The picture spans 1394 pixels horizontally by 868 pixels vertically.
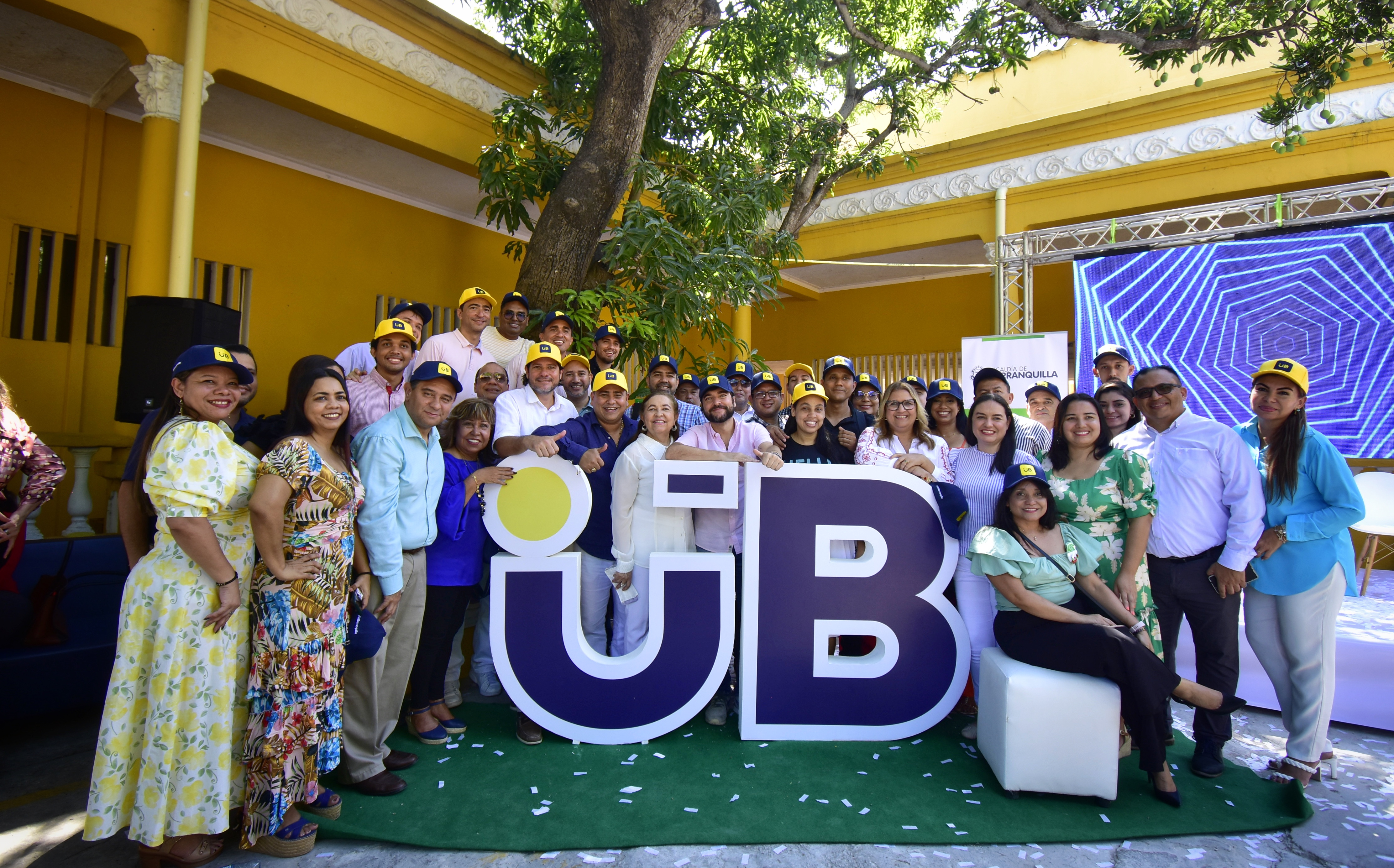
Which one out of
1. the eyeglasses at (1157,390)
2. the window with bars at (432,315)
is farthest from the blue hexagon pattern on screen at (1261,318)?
the window with bars at (432,315)

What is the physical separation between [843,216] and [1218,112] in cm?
440

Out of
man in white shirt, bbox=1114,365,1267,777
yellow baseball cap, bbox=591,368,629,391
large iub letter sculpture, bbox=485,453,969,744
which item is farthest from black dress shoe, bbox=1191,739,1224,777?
yellow baseball cap, bbox=591,368,629,391

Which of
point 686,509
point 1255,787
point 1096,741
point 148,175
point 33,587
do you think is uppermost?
point 148,175

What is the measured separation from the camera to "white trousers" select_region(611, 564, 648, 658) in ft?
11.6

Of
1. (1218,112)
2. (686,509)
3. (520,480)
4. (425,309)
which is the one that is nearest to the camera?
(520,480)

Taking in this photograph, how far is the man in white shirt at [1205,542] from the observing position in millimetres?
3213

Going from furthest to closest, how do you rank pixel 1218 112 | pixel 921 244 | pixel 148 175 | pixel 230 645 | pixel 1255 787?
pixel 921 244
pixel 1218 112
pixel 148 175
pixel 1255 787
pixel 230 645

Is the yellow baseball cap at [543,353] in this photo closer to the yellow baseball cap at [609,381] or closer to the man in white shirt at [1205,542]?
the yellow baseball cap at [609,381]

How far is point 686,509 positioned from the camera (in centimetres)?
367

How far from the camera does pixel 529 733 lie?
3.35 m

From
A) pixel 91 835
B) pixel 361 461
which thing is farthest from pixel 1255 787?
pixel 91 835

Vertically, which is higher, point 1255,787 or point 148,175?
point 148,175

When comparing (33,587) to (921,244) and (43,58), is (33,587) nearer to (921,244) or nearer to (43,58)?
(43,58)

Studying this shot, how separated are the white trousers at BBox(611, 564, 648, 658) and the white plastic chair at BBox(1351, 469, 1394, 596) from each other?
731 centimetres
